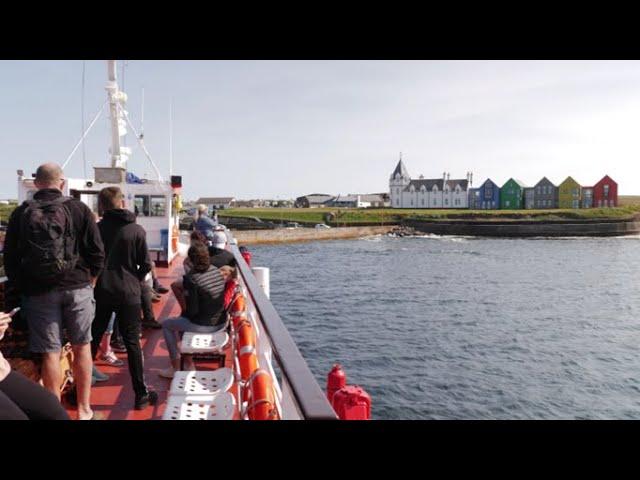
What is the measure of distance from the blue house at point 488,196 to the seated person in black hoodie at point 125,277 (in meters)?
117

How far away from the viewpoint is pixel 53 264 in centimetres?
371

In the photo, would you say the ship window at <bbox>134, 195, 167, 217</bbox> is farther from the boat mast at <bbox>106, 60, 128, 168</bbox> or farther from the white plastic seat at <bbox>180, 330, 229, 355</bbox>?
the white plastic seat at <bbox>180, 330, 229, 355</bbox>

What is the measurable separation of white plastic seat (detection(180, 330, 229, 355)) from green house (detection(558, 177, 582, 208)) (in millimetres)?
114501

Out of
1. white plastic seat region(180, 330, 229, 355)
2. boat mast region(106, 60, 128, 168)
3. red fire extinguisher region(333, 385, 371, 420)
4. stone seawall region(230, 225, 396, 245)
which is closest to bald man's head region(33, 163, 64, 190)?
white plastic seat region(180, 330, 229, 355)

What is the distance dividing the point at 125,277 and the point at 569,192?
116002 millimetres

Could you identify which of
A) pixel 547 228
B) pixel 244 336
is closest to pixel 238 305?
pixel 244 336

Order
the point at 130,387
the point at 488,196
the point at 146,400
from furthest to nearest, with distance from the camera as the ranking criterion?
1. the point at 488,196
2. the point at 130,387
3. the point at 146,400

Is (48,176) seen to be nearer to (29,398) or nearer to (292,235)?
(29,398)

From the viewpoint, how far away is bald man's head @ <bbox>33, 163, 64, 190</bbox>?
371cm

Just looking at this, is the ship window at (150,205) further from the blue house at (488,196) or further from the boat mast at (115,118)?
the blue house at (488,196)

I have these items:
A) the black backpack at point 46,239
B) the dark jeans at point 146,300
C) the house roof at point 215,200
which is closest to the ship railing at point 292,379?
the black backpack at point 46,239

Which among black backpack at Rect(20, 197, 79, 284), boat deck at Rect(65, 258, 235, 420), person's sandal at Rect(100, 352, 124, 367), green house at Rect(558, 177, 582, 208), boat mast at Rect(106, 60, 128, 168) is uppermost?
green house at Rect(558, 177, 582, 208)
